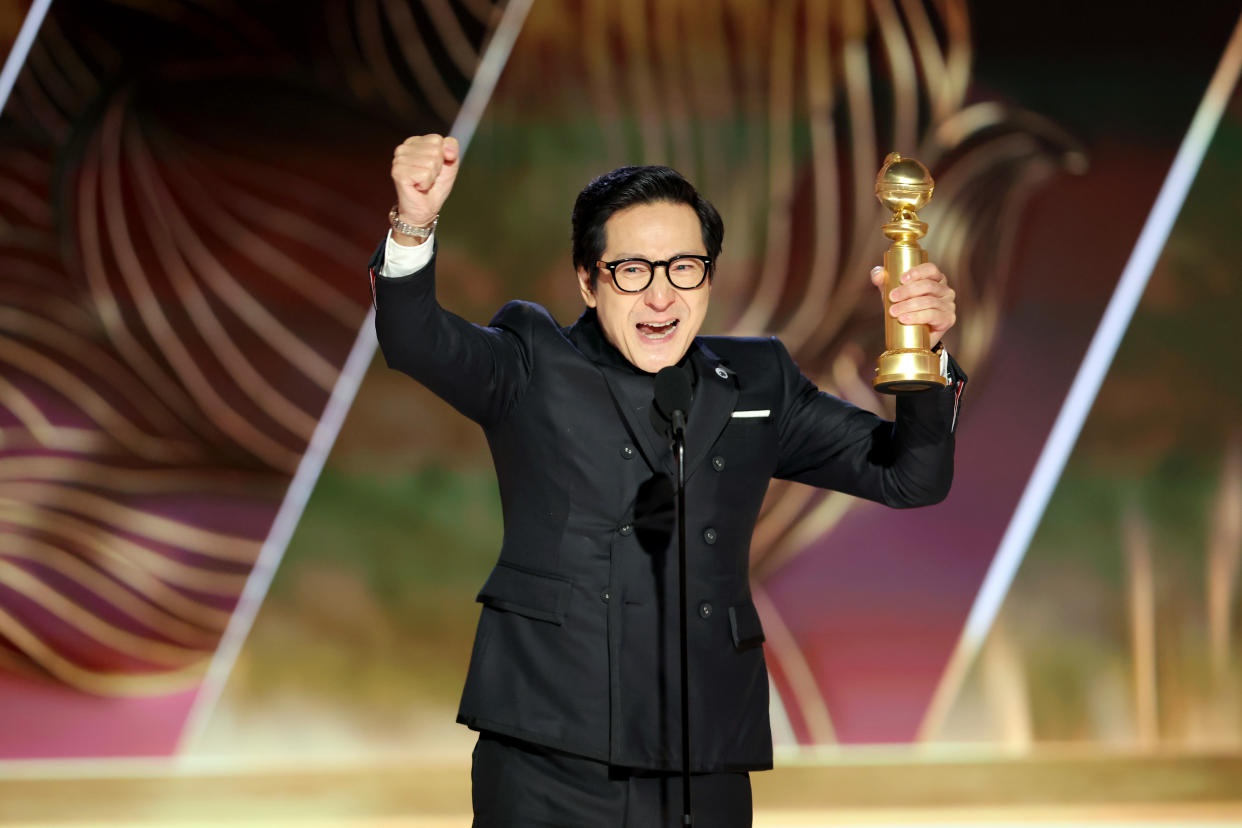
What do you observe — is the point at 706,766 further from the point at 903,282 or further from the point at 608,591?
the point at 903,282

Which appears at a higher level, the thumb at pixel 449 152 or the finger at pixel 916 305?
the thumb at pixel 449 152

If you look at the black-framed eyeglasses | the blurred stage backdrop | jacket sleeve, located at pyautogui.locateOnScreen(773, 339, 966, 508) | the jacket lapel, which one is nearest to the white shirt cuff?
the black-framed eyeglasses

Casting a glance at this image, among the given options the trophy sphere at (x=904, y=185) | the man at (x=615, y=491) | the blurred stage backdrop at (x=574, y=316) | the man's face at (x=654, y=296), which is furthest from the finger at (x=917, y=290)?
the blurred stage backdrop at (x=574, y=316)

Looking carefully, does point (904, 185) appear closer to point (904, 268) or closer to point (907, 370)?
point (904, 268)

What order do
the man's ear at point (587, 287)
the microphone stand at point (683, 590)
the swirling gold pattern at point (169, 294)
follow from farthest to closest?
the swirling gold pattern at point (169, 294) → the man's ear at point (587, 287) → the microphone stand at point (683, 590)

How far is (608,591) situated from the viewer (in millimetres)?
1584

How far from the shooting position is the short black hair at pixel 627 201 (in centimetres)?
172

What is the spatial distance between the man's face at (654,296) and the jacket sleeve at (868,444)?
190 mm

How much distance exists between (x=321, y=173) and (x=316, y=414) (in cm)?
73

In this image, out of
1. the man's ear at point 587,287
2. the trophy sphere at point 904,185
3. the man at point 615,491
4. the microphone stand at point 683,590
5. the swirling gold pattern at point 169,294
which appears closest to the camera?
the microphone stand at point 683,590

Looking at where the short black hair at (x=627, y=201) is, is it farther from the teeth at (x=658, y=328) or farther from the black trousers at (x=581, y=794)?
the black trousers at (x=581, y=794)

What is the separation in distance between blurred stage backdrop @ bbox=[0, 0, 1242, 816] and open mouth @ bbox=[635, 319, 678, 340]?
7.09ft

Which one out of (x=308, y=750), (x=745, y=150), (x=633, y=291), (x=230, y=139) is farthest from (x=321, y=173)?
(x=633, y=291)

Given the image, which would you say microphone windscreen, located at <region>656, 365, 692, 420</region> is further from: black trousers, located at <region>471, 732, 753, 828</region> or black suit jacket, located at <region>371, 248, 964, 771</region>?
black trousers, located at <region>471, 732, 753, 828</region>
